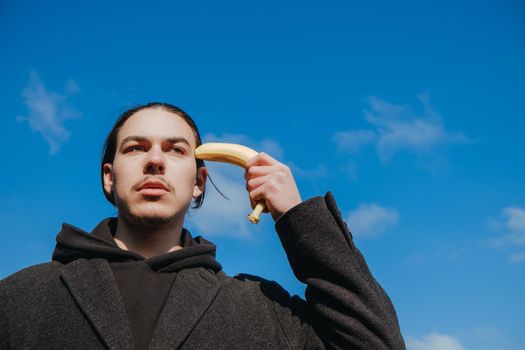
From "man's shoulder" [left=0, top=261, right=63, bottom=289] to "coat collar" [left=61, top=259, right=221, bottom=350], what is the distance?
5.5 inches

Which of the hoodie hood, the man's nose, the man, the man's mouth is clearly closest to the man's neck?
the man

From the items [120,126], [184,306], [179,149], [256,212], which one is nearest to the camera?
[184,306]

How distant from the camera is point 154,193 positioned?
15.0 ft

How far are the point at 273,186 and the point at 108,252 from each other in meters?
1.61

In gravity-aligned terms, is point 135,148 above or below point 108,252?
above

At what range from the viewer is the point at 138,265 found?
4352 mm

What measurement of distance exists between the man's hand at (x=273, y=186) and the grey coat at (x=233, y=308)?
0.40 feet

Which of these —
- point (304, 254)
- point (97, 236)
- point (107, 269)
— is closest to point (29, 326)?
point (107, 269)

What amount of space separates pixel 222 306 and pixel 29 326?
1.56 m

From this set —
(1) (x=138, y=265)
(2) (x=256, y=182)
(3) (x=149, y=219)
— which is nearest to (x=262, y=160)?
(2) (x=256, y=182)

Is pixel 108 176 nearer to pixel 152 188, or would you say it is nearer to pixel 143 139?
pixel 143 139

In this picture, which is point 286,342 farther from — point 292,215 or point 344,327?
point 292,215

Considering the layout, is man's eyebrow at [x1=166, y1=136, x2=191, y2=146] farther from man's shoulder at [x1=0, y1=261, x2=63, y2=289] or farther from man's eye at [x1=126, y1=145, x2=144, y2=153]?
man's shoulder at [x1=0, y1=261, x2=63, y2=289]

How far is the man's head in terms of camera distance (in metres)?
4.59
